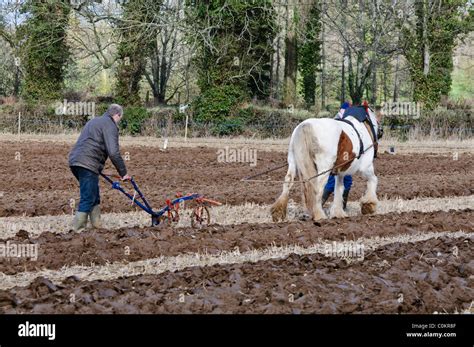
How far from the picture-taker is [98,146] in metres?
9.91

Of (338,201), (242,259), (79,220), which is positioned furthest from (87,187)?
(338,201)

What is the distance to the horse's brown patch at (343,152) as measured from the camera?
11.4 m

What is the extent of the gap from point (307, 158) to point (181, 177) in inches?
272

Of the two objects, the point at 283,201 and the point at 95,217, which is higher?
the point at 283,201

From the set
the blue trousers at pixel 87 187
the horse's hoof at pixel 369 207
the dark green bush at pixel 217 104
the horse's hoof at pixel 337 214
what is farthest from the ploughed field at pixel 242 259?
the dark green bush at pixel 217 104

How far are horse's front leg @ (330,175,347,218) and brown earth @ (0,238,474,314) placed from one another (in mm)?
3876

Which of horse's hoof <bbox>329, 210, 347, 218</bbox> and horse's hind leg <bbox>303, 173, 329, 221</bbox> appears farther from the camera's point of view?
horse's hoof <bbox>329, 210, 347, 218</bbox>

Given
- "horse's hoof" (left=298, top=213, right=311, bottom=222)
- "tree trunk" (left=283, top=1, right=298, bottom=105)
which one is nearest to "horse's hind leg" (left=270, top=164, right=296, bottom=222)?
"horse's hoof" (left=298, top=213, right=311, bottom=222)

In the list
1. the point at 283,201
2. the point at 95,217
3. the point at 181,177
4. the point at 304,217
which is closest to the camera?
the point at 95,217

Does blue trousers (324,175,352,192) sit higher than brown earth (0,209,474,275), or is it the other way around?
blue trousers (324,175,352,192)

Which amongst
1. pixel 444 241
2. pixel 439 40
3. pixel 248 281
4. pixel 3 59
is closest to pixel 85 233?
pixel 248 281

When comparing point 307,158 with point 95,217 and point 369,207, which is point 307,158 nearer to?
point 369,207

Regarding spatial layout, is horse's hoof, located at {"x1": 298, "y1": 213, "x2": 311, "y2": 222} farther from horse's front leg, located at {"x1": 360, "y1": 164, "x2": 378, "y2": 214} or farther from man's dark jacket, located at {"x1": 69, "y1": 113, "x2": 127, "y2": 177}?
man's dark jacket, located at {"x1": 69, "y1": 113, "x2": 127, "y2": 177}

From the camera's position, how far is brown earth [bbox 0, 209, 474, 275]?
826 centimetres
